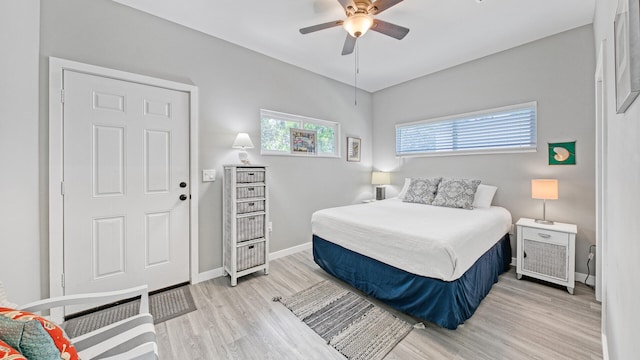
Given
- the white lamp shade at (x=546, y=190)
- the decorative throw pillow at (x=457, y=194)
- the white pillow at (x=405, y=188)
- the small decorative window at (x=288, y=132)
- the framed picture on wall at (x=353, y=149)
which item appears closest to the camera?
the white lamp shade at (x=546, y=190)

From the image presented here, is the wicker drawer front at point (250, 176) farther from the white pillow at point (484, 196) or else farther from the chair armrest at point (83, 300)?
the white pillow at point (484, 196)

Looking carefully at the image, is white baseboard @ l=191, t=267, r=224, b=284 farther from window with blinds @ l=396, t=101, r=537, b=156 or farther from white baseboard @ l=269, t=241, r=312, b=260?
window with blinds @ l=396, t=101, r=537, b=156

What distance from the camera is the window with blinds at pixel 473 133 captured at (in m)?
2.95

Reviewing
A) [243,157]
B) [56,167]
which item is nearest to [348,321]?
[243,157]

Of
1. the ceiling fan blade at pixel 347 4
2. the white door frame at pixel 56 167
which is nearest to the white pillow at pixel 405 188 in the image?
the ceiling fan blade at pixel 347 4

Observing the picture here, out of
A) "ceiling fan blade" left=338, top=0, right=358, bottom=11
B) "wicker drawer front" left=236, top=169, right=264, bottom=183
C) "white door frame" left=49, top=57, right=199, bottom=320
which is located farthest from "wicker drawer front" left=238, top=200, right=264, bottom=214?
"ceiling fan blade" left=338, top=0, right=358, bottom=11

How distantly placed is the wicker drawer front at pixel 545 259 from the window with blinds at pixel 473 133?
1.17m

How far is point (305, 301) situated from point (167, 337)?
1091 millimetres

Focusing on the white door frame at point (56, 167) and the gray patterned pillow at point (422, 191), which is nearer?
the white door frame at point (56, 167)

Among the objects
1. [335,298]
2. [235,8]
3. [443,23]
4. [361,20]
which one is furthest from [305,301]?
[443,23]

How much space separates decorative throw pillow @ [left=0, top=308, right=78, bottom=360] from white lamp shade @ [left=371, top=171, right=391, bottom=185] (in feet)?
13.3

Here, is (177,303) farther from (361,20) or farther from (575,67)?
(575,67)

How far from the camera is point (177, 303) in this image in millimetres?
2205

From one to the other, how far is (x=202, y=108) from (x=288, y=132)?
1188 mm
